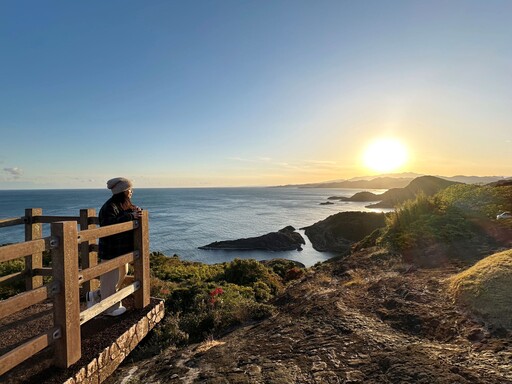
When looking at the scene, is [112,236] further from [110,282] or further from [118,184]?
[118,184]

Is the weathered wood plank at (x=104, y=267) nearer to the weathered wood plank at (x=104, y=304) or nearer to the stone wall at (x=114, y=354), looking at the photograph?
the weathered wood plank at (x=104, y=304)

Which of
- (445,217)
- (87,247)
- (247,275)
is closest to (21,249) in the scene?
(87,247)

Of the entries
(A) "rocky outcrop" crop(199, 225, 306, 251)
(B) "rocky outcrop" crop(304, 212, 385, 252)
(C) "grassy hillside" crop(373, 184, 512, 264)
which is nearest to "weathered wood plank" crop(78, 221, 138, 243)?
(C) "grassy hillside" crop(373, 184, 512, 264)

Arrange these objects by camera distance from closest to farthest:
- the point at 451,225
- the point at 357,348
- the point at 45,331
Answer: the point at 45,331, the point at 357,348, the point at 451,225

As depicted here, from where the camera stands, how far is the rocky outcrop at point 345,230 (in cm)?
4181

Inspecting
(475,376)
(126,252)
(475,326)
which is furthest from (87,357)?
(475,326)

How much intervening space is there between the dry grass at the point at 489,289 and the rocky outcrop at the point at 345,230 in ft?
119

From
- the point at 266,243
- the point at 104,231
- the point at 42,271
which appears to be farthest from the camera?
the point at 266,243

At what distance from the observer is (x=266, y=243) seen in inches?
1781

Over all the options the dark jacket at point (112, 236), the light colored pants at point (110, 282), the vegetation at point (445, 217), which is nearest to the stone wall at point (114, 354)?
the light colored pants at point (110, 282)

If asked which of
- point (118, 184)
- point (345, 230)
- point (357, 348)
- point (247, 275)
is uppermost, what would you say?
point (118, 184)

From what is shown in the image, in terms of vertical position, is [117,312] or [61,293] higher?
[61,293]

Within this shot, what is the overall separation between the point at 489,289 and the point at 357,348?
7.81 feet

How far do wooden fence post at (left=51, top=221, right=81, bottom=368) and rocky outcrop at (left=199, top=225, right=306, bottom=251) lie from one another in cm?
3954
